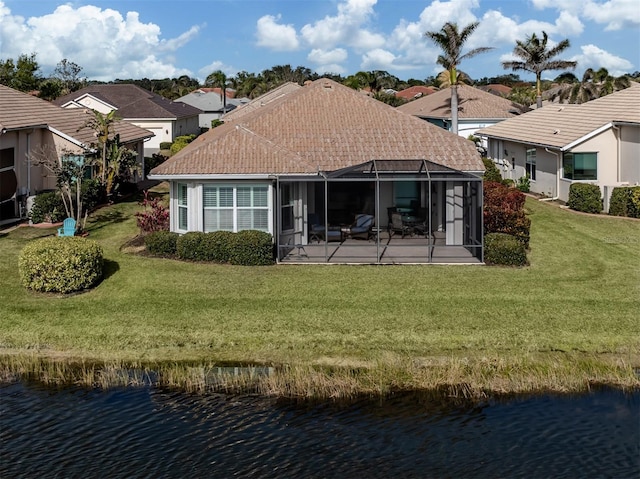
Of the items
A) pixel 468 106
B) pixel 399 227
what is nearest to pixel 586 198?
pixel 399 227

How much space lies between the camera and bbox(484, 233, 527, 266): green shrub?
23562 mm

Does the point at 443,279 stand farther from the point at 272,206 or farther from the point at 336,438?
the point at 336,438

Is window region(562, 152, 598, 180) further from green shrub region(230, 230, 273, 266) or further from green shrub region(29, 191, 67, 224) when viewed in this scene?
green shrub region(29, 191, 67, 224)

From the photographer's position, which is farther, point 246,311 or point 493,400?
point 246,311

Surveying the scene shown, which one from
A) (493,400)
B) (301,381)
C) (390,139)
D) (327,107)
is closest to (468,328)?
(493,400)

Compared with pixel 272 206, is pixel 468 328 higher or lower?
lower

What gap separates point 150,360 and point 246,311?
3171 millimetres

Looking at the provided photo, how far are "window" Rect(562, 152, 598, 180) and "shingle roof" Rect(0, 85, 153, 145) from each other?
2131cm

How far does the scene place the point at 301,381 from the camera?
15758mm

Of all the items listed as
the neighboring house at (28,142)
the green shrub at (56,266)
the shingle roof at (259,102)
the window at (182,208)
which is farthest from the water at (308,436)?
the shingle roof at (259,102)

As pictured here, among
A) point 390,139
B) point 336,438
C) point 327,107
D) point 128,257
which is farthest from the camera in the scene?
point 327,107

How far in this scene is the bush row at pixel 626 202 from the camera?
105 feet

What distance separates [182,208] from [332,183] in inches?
212

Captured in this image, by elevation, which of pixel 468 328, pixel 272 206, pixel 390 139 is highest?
pixel 390 139
